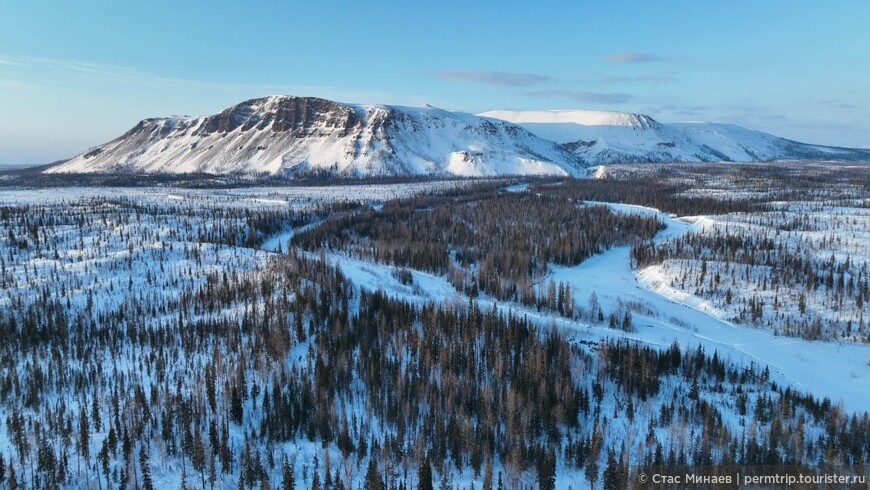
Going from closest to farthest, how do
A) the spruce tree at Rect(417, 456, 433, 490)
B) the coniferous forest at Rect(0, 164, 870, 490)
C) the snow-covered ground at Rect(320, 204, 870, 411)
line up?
the spruce tree at Rect(417, 456, 433, 490), the coniferous forest at Rect(0, 164, 870, 490), the snow-covered ground at Rect(320, 204, 870, 411)

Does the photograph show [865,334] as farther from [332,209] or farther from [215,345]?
[332,209]

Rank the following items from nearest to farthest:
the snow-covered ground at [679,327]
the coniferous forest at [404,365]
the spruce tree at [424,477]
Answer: the spruce tree at [424,477] → the coniferous forest at [404,365] → the snow-covered ground at [679,327]

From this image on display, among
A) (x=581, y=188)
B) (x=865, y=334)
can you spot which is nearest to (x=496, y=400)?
(x=865, y=334)

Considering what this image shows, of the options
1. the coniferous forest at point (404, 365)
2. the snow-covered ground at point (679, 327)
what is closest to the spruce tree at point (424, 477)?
the coniferous forest at point (404, 365)

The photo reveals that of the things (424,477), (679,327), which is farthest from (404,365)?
(679,327)

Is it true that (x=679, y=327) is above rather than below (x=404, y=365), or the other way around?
below

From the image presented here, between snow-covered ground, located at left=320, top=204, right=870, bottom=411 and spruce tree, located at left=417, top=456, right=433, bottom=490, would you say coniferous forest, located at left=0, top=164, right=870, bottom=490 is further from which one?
snow-covered ground, located at left=320, top=204, right=870, bottom=411

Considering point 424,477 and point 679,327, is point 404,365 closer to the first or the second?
point 424,477

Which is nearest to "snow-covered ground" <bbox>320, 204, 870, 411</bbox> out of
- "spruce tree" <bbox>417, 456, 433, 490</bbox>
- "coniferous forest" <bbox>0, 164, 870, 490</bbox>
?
"coniferous forest" <bbox>0, 164, 870, 490</bbox>

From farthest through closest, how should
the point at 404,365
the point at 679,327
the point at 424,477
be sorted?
the point at 679,327 → the point at 404,365 → the point at 424,477

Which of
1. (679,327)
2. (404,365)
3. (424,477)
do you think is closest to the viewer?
(424,477)

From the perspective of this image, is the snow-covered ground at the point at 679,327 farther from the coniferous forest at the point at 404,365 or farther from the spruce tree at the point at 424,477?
the spruce tree at the point at 424,477
